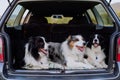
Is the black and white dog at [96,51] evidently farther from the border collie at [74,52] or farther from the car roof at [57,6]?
the car roof at [57,6]

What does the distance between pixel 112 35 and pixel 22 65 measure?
3.69 feet

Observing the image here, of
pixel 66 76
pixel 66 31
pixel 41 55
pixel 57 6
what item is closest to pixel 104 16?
pixel 57 6

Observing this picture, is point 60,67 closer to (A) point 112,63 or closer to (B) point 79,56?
(B) point 79,56

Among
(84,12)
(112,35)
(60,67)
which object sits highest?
(84,12)

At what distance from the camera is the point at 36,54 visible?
506 cm

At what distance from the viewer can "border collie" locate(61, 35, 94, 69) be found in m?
5.02

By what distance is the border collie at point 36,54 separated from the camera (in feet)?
16.5

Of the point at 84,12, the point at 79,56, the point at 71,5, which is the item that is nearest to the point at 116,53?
the point at 79,56

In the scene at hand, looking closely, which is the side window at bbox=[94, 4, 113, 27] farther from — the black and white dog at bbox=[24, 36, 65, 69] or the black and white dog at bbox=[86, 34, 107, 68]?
the black and white dog at bbox=[24, 36, 65, 69]

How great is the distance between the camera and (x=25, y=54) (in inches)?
201

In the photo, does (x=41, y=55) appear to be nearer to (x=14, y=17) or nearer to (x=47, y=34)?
(x=47, y=34)

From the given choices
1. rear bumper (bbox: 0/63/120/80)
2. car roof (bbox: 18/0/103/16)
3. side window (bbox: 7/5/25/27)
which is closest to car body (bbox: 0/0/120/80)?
rear bumper (bbox: 0/63/120/80)

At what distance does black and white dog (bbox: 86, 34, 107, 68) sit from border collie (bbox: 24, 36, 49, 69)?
521mm

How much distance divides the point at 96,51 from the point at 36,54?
721 millimetres
